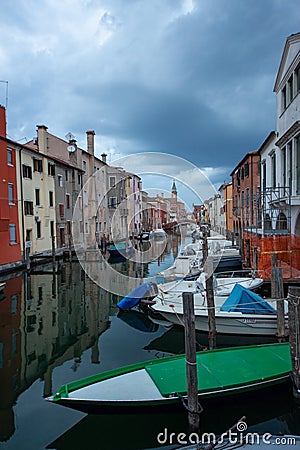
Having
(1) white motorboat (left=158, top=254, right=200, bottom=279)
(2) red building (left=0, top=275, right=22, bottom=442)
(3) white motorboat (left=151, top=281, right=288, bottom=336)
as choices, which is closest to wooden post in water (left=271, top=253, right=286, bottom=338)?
(3) white motorboat (left=151, top=281, right=288, bottom=336)

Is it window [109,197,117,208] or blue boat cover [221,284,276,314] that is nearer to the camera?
blue boat cover [221,284,276,314]

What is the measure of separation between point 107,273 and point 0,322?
10836 millimetres

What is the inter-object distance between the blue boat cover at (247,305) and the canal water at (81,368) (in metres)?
0.72

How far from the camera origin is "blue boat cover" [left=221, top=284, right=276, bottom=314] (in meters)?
8.69

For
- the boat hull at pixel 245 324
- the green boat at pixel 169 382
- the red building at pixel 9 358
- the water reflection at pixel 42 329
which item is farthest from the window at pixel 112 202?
the green boat at pixel 169 382

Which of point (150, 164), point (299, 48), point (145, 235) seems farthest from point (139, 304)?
point (145, 235)

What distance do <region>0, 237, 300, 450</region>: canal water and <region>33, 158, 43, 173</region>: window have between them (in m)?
11.1

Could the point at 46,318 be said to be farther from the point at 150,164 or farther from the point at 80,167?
the point at 80,167

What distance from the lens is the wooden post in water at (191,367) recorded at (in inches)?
192

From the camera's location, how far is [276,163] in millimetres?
14914

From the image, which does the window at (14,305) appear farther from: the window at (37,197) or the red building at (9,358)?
the window at (37,197)

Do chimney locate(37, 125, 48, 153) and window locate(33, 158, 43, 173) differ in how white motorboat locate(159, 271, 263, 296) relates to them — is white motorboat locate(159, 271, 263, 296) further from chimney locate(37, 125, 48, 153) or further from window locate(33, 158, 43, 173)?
chimney locate(37, 125, 48, 153)

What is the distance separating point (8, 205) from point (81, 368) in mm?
13712

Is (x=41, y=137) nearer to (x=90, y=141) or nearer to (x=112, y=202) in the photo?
(x=90, y=141)
